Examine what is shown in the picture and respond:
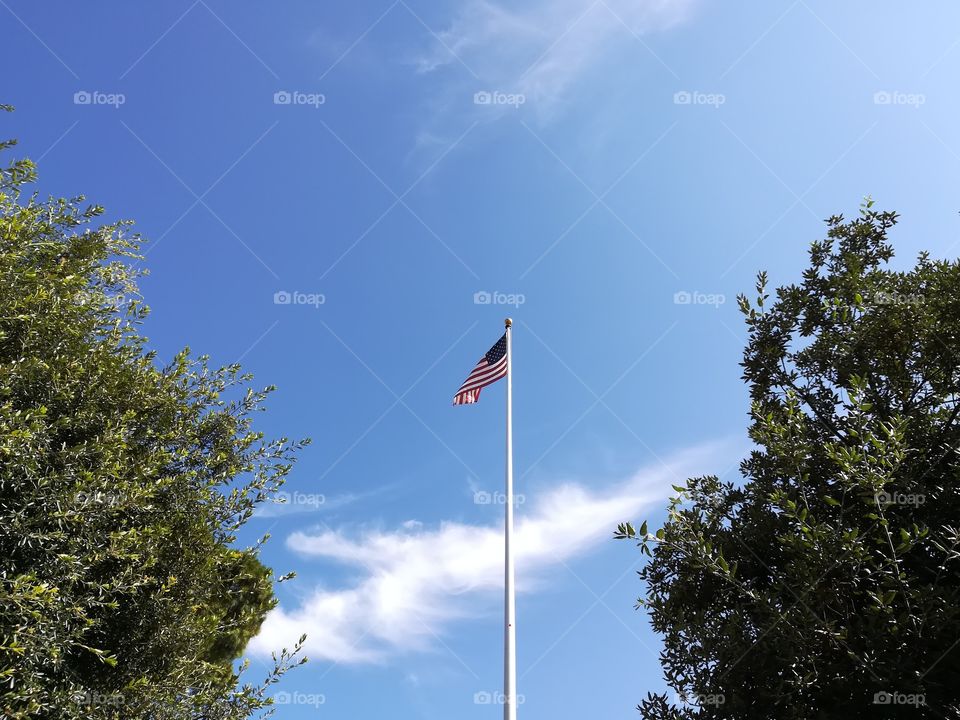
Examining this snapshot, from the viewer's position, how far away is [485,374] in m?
18.0

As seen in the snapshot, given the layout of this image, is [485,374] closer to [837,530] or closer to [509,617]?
[509,617]

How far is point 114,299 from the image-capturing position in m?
8.88

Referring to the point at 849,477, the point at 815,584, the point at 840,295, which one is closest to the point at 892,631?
the point at 815,584

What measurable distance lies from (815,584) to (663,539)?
1.53 metres

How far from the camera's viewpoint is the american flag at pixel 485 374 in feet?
57.6

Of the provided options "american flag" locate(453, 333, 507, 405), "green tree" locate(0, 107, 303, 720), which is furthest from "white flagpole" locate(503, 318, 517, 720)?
"green tree" locate(0, 107, 303, 720)

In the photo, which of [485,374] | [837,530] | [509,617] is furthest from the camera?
[485,374]

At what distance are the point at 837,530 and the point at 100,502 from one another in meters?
7.02

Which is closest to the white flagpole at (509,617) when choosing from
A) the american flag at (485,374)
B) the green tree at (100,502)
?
the american flag at (485,374)

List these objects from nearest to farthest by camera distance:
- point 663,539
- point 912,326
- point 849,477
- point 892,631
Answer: point 892,631, point 849,477, point 663,539, point 912,326

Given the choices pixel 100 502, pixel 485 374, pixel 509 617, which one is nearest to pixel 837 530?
pixel 100 502

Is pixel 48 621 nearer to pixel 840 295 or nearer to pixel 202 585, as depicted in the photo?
pixel 202 585

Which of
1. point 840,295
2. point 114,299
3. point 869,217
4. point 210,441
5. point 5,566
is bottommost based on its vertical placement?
point 5,566

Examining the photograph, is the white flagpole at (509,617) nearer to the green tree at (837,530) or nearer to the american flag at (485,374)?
the american flag at (485,374)
